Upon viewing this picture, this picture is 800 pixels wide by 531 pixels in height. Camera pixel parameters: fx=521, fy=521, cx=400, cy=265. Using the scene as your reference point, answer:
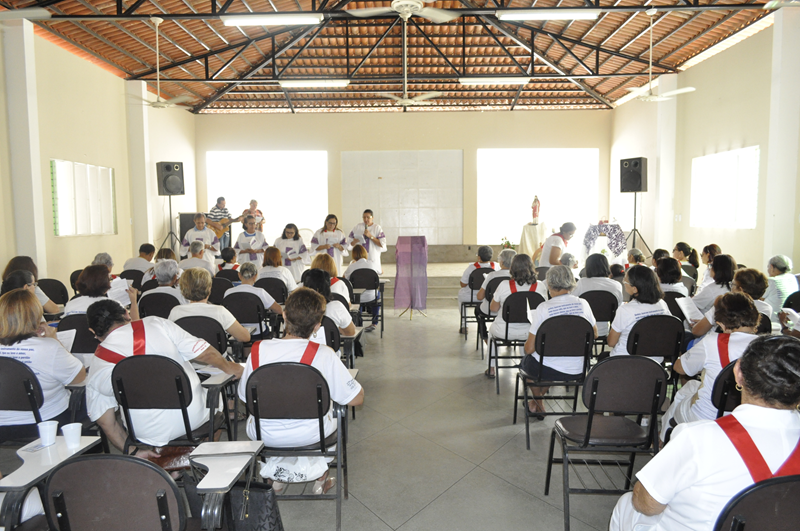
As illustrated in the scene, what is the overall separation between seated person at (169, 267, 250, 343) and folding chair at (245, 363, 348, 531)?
118 cm

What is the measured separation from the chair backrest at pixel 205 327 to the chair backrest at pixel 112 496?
1866 mm

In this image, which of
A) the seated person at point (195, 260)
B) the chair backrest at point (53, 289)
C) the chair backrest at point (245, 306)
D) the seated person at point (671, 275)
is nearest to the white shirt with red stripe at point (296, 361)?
the chair backrest at point (245, 306)

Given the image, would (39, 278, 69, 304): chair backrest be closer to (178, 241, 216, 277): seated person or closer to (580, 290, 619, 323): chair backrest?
(178, 241, 216, 277): seated person

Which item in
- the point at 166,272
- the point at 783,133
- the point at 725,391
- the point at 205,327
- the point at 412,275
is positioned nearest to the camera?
the point at 725,391

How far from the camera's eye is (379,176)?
13.5 m

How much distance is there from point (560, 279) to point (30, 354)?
10.5 feet

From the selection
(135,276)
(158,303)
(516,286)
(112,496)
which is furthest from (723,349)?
(135,276)

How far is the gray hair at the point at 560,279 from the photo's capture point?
3.70 meters

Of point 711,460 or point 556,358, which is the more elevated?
point 711,460

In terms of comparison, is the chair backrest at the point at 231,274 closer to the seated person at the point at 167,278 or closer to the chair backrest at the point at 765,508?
the seated person at the point at 167,278

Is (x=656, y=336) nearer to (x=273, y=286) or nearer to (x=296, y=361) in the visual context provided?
(x=296, y=361)

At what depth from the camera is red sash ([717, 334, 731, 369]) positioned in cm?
244

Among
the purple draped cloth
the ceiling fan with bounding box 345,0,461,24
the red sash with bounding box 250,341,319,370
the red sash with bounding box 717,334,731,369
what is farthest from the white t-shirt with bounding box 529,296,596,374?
the purple draped cloth

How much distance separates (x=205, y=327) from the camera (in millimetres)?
3355
